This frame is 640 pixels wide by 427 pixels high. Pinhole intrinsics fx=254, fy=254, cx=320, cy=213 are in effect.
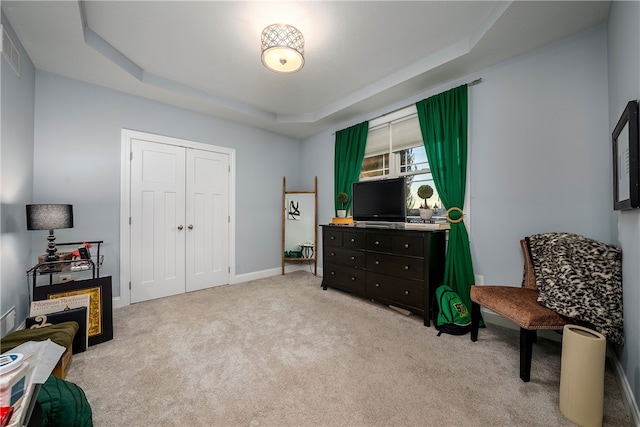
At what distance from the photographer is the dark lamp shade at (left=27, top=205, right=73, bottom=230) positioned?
2.14 m

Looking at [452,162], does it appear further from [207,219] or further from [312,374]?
[207,219]

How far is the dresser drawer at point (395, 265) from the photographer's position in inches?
104

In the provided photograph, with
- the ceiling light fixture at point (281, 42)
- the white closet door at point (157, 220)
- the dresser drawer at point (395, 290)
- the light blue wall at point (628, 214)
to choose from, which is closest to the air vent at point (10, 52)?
the white closet door at point (157, 220)

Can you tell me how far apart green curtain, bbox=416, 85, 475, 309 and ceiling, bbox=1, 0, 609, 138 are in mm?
291

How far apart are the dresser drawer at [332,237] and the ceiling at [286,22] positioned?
1.82 metres

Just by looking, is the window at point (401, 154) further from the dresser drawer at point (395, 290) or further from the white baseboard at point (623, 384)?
the white baseboard at point (623, 384)

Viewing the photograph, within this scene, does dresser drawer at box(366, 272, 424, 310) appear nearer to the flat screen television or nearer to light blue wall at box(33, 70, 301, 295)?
the flat screen television

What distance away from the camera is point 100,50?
2.34 meters

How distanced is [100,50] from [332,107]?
263 centimetres

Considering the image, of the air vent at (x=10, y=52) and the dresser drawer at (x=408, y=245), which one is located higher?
the air vent at (x=10, y=52)

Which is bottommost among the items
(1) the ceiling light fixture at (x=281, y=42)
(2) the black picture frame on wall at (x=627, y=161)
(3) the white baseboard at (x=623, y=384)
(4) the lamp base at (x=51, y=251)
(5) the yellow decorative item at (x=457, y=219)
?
(3) the white baseboard at (x=623, y=384)

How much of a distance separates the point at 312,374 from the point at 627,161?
2.29 metres


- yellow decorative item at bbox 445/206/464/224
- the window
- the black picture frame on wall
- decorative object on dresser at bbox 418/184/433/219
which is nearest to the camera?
the black picture frame on wall

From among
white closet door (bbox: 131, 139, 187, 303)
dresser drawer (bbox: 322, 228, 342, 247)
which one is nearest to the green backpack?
dresser drawer (bbox: 322, 228, 342, 247)
